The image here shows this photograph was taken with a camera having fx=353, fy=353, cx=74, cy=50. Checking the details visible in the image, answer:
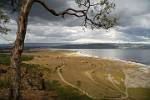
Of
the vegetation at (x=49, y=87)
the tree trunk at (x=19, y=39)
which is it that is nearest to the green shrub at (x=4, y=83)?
the vegetation at (x=49, y=87)

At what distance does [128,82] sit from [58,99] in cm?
2316

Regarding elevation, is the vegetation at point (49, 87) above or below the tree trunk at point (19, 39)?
below

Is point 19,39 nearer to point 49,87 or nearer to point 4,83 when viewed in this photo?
point 4,83

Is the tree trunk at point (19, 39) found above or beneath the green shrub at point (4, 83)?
above

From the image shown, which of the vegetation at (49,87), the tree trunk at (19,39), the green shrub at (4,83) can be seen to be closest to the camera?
the tree trunk at (19,39)

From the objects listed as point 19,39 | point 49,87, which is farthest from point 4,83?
point 19,39

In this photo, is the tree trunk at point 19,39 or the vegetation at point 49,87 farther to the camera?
the vegetation at point 49,87

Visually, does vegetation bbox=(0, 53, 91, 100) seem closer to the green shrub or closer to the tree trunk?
the green shrub

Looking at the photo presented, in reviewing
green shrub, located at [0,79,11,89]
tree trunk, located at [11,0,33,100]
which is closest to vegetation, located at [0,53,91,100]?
green shrub, located at [0,79,11,89]

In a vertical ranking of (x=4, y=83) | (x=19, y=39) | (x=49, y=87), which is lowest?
(x=49, y=87)

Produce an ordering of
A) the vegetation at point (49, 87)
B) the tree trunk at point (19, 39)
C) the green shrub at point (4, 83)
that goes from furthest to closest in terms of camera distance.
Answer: the vegetation at point (49, 87) → the green shrub at point (4, 83) → the tree trunk at point (19, 39)

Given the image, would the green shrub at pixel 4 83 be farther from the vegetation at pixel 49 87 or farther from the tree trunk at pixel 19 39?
the tree trunk at pixel 19 39

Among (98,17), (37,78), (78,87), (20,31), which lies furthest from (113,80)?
(20,31)

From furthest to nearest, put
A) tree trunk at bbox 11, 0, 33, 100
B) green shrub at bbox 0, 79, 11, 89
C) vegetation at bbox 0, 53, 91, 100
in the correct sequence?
vegetation at bbox 0, 53, 91, 100 → green shrub at bbox 0, 79, 11, 89 → tree trunk at bbox 11, 0, 33, 100
